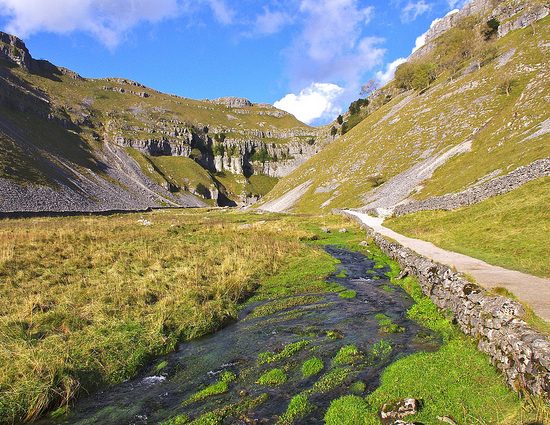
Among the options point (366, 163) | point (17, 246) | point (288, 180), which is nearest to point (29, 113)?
point (288, 180)

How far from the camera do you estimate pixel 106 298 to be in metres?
18.9

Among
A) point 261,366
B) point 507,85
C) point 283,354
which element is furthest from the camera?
point 507,85

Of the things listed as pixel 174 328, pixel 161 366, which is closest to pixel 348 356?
pixel 161 366

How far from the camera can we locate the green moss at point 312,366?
12.3m

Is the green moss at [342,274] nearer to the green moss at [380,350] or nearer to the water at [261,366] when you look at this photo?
the water at [261,366]

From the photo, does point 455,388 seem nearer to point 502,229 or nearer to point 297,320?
point 297,320

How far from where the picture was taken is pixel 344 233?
49812 mm

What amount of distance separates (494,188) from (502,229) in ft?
51.0

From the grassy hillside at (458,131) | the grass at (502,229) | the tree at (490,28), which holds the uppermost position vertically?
the tree at (490,28)

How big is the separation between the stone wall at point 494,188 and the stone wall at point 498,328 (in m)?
26.9

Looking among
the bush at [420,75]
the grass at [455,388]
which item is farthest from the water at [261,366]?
the bush at [420,75]

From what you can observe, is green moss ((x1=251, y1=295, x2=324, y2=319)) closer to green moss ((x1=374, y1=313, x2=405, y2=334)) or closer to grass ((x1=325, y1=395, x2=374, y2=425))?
green moss ((x1=374, y1=313, x2=405, y2=334))

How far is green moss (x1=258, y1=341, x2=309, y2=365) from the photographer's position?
13586 millimetres

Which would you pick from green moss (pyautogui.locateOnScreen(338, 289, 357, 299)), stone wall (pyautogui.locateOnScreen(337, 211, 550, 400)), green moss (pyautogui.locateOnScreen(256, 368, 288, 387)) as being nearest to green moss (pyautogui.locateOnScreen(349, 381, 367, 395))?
green moss (pyautogui.locateOnScreen(256, 368, 288, 387))
